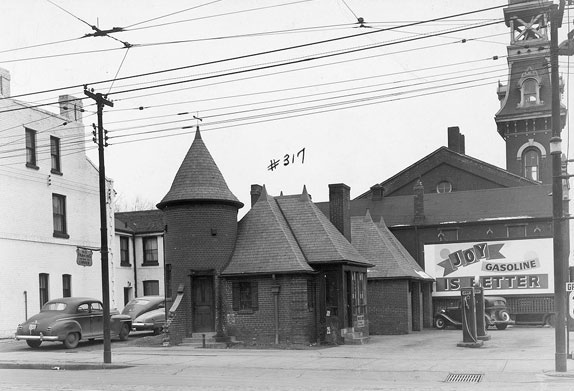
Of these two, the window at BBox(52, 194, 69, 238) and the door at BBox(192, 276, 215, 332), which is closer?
the door at BBox(192, 276, 215, 332)

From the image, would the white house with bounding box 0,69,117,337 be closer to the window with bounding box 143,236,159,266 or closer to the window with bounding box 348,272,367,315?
the window with bounding box 143,236,159,266

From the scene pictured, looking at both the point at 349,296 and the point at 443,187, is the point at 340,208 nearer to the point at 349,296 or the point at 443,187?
the point at 349,296

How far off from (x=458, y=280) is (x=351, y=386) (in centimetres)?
3061

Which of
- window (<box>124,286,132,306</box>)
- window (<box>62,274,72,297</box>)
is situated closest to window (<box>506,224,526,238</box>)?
window (<box>124,286,132,306</box>)

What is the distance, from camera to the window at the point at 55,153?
3669 centimetres

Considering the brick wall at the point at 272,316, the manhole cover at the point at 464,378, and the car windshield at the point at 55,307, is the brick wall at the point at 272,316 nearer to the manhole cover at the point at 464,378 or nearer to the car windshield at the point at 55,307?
the car windshield at the point at 55,307

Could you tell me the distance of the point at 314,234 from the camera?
2931 cm

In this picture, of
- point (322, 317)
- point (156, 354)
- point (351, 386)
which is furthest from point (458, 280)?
point (351, 386)

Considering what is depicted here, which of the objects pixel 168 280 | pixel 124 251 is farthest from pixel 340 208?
pixel 124 251

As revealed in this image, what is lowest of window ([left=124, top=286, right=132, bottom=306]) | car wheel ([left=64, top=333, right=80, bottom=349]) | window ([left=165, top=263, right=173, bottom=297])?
window ([left=124, top=286, right=132, bottom=306])

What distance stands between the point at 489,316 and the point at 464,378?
23249mm

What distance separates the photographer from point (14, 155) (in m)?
33.6

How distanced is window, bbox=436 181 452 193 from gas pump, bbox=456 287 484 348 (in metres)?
31.1

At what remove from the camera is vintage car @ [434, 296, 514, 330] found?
3875 cm
